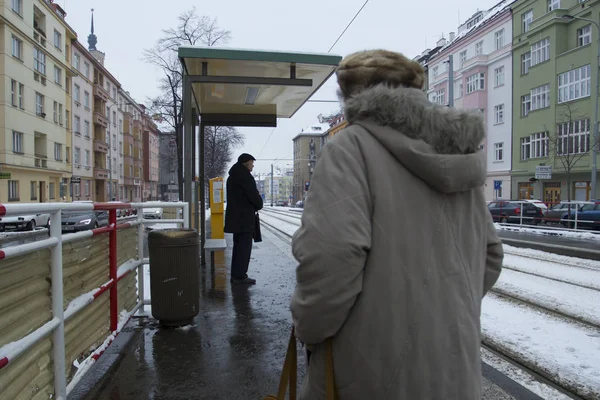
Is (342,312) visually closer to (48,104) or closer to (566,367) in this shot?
(566,367)

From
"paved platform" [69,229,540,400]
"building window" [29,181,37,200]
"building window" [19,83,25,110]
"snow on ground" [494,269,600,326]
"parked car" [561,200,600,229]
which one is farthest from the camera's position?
"building window" [29,181,37,200]

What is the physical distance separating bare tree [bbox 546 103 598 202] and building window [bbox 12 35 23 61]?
37.8m

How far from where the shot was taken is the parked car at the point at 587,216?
67.6ft

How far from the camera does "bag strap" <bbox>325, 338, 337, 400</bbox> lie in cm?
150

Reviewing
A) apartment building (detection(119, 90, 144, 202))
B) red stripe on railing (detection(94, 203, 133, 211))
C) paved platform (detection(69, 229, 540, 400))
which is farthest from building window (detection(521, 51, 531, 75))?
apartment building (detection(119, 90, 144, 202))

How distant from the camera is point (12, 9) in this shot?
3478 centimetres

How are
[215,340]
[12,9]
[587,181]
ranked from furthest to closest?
[12,9] → [587,181] → [215,340]

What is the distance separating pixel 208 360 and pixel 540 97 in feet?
127

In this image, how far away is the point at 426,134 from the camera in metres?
1.54

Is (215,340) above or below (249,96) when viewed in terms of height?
below

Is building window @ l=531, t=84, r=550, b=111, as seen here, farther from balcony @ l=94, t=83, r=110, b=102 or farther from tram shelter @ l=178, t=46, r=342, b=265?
balcony @ l=94, t=83, r=110, b=102

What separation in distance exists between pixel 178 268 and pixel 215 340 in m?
0.77

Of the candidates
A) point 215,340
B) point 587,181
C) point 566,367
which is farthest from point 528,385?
point 587,181

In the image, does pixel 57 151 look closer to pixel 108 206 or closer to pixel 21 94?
pixel 21 94
